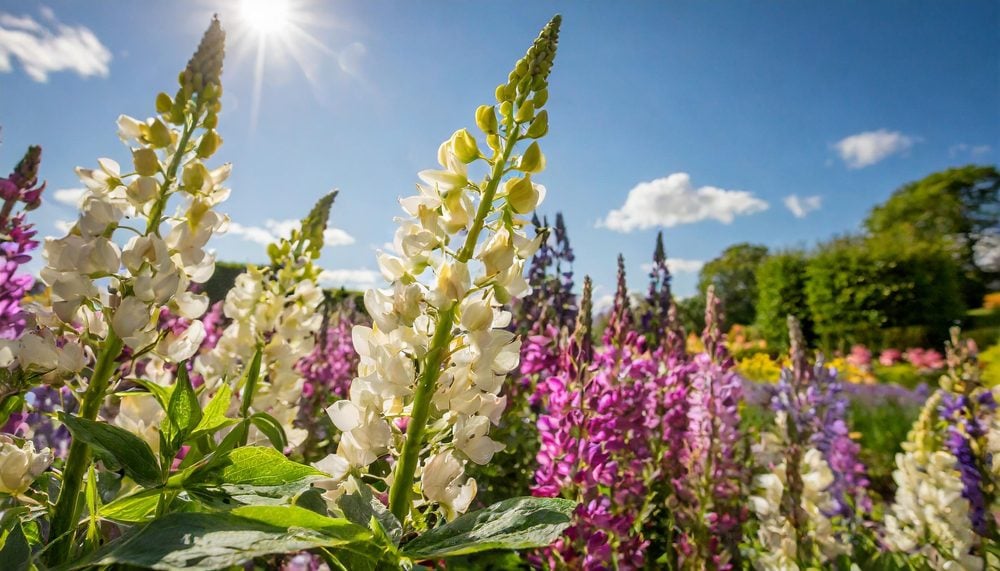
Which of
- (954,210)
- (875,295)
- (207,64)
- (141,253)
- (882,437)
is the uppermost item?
(954,210)

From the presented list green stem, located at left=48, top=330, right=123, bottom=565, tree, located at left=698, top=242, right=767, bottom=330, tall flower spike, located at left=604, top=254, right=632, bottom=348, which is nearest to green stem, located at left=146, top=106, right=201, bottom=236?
green stem, located at left=48, top=330, right=123, bottom=565

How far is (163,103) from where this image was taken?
82cm

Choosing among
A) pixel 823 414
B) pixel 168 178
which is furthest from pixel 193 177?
pixel 823 414

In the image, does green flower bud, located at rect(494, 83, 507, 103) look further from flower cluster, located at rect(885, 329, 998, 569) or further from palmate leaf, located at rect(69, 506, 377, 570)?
flower cluster, located at rect(885, 329, 998, 569)

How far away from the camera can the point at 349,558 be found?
521 millimetres

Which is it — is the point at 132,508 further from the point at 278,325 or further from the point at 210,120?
the point at 278,325

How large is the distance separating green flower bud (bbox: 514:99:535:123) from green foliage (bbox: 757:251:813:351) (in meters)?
16.4

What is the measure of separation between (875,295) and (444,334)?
1733 cm

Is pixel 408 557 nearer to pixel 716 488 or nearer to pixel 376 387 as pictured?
pixel 376 387

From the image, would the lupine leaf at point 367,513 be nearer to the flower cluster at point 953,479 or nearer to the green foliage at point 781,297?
the flower cluster at point 953,479

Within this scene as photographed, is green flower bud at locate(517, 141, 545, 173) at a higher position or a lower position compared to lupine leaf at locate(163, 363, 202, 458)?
higher

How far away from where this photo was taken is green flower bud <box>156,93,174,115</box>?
818mm

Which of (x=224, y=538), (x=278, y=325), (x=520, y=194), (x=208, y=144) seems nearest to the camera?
(x=224, y=538)

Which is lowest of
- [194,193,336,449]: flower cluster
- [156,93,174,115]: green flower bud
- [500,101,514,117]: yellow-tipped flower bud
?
[194,193,336,449]: flower cluster
